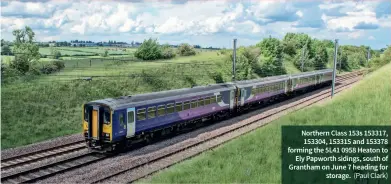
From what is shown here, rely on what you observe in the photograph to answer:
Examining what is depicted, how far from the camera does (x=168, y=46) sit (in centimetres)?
6556

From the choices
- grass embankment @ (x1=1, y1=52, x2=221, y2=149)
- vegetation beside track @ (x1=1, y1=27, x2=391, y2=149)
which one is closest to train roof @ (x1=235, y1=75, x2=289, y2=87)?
vegetation beside track @ (x1=1, y1=27, x2=391, y2=149)

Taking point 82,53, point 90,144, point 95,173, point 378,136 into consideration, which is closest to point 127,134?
point 90,144

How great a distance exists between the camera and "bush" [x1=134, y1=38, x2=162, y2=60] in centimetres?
5289

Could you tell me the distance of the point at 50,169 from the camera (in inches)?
678

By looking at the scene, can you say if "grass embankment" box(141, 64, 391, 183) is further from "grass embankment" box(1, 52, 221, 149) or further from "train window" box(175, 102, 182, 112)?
"grass embankment" box(1, 52, 221, 149)

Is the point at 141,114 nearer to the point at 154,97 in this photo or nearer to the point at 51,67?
the point at 154,97

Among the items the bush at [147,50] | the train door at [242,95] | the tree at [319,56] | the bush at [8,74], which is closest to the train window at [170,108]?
the train door at [242,95]

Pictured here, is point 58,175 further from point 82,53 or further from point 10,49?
point 82,53

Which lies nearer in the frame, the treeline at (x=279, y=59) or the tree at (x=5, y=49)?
the tree at (x=5, y=49)

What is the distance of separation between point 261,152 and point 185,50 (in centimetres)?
5346

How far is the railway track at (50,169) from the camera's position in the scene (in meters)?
15.9

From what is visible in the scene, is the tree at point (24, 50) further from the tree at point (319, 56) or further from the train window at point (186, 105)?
the tree at point (319, 56)

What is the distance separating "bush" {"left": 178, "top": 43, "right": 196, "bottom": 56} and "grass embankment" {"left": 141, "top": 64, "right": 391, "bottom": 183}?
148 feet

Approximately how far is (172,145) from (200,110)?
4.78 meters
